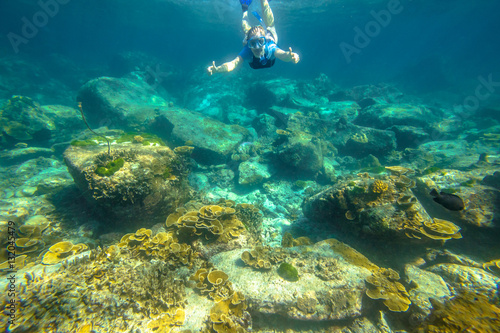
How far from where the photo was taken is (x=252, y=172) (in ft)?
29.8

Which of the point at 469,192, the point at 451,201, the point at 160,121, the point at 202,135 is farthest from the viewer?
the point at 160,121

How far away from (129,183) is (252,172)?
5.38 m

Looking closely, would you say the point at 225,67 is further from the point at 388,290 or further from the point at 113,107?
the point at 113,107

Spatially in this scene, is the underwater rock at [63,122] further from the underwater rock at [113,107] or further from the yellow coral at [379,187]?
the yellow coral at [379,187]

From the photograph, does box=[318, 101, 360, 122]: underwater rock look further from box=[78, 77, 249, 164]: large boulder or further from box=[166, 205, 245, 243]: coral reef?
box=[166, 205, 245, 243]: coral reef

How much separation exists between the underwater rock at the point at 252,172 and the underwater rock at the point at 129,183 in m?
3.32

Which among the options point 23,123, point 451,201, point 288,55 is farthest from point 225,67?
point 23,123

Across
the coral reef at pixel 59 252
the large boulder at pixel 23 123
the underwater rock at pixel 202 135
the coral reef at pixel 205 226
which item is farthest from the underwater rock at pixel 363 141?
the large boulder at pixel 23 123

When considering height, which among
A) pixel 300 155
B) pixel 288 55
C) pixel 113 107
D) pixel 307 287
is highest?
pixel 288 55

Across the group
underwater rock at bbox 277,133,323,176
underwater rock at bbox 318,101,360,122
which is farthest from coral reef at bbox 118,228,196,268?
underwater rock at bbox 318,101,360,122

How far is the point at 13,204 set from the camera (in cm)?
569

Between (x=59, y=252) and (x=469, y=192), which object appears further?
(x=469, y=192)

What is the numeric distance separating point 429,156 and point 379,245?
9102 mm

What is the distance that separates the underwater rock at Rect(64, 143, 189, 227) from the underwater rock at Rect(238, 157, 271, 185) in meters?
3.32
